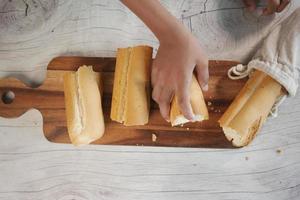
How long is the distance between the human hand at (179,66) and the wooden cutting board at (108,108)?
97mm

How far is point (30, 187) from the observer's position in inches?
36.6

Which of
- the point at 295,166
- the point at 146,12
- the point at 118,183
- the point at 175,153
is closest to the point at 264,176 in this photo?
the point at 295,166

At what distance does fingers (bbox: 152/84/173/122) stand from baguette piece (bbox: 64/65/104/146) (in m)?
0.12

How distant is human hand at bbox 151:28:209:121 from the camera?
72 centimetres

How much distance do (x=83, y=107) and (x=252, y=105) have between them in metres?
0.34

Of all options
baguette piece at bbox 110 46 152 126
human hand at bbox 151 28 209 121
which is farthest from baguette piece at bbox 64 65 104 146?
human hand at bbox 151 28 209 121

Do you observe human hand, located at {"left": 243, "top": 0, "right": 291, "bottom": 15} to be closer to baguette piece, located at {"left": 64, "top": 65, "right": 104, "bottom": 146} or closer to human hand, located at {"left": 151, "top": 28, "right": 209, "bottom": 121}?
human hand, located at {"left": 151, "top": 28, "right": 209, "bottom": 121}

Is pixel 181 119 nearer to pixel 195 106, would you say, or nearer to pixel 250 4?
pixel 195 106

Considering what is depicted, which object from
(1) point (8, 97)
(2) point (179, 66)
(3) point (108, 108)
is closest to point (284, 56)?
(2) point (179, 66)

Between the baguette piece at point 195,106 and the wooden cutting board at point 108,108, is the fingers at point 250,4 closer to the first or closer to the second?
the wooden cutting board at point 108,108

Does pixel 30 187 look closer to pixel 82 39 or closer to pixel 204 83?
pixel 82 39

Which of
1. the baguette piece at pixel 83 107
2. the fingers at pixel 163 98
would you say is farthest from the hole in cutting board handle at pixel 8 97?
the fingers at pixel 163 98

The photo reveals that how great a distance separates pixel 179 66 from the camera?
2.42 feet

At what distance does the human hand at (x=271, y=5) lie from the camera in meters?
0.89
